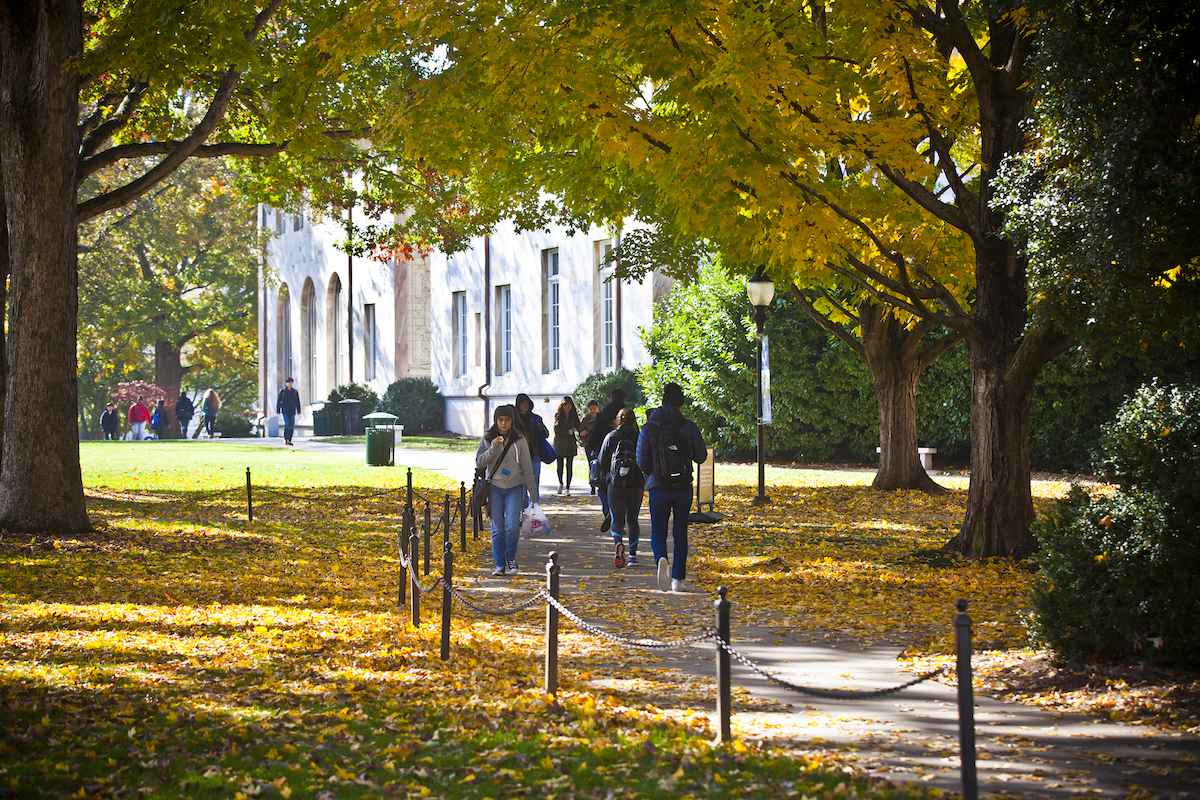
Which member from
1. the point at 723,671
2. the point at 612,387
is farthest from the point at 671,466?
the point at 612,387

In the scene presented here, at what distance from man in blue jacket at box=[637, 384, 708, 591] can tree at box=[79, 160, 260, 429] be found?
39.3 meters

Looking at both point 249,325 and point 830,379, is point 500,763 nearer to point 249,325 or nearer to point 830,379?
point 830,379

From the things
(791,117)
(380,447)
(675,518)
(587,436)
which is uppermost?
(791,117)

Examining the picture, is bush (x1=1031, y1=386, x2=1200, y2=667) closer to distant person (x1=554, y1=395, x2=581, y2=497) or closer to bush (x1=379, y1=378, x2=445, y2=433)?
distant person (x1=554, y1=395, x2=581, y2=497)

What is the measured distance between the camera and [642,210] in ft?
54.4

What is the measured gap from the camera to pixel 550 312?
126 ft

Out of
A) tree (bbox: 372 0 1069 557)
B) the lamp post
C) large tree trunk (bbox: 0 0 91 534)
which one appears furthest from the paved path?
the lamp post

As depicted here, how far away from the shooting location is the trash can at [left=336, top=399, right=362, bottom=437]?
146 ft

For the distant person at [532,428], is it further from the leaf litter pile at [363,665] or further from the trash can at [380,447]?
the trash can at [380,447]

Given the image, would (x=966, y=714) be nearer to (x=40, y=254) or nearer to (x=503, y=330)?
(x=40, y=254)

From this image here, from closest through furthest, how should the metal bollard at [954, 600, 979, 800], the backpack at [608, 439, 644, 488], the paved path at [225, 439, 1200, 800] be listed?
the metal bollard at [954, 600, 979, 800], the paved path at [225, 439, 1200, 800], the backpack at [608, 439, 644, 488]

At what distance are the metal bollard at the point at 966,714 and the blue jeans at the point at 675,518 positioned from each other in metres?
5.29

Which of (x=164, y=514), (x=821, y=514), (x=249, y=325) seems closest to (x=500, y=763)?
(x=821, y=514)

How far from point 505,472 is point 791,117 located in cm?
450
